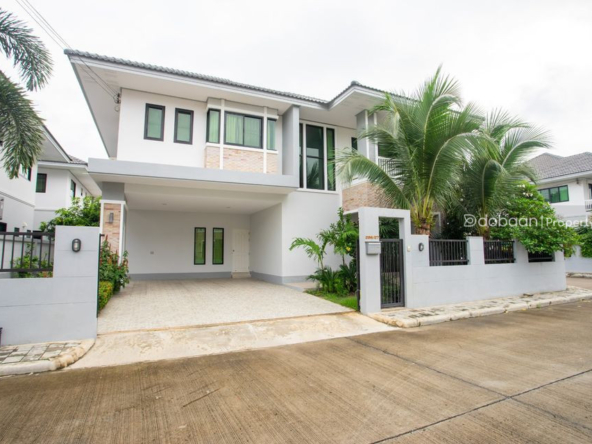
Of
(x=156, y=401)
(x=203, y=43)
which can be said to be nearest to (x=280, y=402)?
(x=156, y=401)

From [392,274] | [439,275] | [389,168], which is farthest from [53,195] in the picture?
[439,275]

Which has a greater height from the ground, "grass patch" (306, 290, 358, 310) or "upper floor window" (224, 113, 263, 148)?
"upper floor window" (224, 113, 263, 148)

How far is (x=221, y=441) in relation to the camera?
2711 mm

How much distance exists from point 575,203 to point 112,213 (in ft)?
83.9

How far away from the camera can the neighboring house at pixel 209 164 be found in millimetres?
9961

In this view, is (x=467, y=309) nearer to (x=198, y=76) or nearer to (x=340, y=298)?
(x=340, y=298)

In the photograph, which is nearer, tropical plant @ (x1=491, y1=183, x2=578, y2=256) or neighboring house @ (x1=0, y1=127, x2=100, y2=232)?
tropical plant @ (x1=491, y1=183, x2=578, y2=256)

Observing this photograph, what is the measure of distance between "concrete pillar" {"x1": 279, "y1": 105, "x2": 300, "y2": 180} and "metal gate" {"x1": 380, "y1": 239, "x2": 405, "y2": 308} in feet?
14.4

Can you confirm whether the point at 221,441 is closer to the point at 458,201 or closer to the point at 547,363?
the point at 547,363

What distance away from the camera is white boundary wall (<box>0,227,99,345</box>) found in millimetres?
5012

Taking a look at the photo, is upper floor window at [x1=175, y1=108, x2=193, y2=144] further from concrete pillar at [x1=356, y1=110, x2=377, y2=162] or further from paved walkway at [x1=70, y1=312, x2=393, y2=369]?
paved walkway at [x1=70, y1=312, x2=393, y2=369]

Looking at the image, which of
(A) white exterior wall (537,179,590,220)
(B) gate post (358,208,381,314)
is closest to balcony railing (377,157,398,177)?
(B) gate post (358,208,381,314)

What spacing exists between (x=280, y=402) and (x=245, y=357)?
1591mm

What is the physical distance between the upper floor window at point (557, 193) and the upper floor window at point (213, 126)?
73.9 feet
